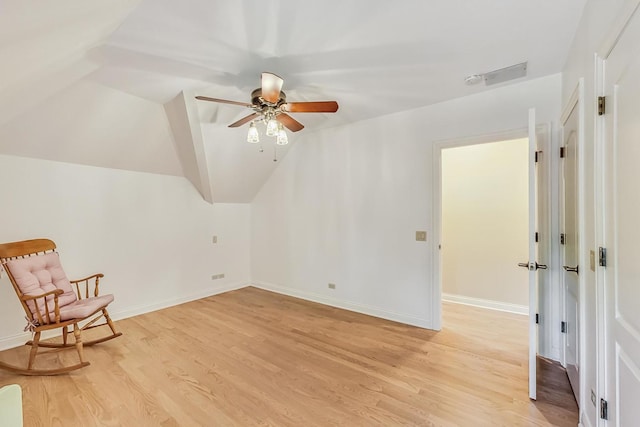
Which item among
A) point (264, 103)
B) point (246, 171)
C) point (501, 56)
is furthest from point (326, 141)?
point (501, 56)

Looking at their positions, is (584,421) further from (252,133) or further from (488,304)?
(252,133)

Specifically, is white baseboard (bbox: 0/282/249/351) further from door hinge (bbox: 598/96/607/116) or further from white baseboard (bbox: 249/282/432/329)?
door hinge (bbox: 598/96/607/116)

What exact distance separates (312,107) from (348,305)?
2626 mm

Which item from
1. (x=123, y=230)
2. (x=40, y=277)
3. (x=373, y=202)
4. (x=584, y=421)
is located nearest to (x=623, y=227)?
(x=584, y=421)

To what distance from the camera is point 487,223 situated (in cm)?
375

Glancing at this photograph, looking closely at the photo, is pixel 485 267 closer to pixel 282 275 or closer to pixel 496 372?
pixel 496 372

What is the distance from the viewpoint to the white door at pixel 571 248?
192cm

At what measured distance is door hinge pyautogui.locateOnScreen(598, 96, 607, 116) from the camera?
136 centimetres

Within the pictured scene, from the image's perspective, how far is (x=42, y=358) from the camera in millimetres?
2488

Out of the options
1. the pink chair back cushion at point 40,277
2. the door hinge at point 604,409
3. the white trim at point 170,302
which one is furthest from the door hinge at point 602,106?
the white trim at point 170,302

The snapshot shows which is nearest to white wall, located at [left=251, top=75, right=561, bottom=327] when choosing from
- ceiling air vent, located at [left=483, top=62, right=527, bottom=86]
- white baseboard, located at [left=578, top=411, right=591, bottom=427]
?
ceiling air vent, located at [left=483, top=62, right=527, bottom=86]

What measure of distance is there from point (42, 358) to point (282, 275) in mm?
2809

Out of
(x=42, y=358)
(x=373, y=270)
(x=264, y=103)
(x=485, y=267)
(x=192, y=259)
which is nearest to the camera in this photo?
(x=264, y=103)

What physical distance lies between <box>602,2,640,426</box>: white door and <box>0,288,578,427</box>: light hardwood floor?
79 centimetres
